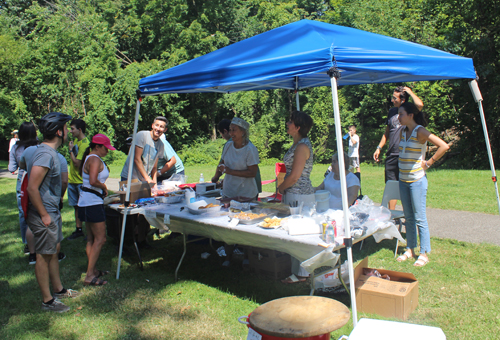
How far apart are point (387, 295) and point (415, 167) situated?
1586 mm

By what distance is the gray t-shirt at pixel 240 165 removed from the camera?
4.46 metres

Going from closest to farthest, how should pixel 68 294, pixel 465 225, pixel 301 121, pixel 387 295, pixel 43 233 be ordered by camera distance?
pixel 387 295, pixel 43 233, pixel 68 294, pixel 301 121, pixel 465 225

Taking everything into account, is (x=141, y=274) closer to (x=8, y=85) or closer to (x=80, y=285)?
(x=80, y=285)

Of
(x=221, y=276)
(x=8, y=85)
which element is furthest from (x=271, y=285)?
(x=8, y=85)

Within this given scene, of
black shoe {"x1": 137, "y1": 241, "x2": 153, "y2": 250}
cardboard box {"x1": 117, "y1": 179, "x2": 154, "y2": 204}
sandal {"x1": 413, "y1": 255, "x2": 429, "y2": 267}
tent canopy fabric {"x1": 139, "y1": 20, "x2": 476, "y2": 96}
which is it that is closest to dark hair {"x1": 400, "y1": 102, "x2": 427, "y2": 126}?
tent canopy fabric {"x1": 139, "y1": 20, "x2": 476, "y2": 96}

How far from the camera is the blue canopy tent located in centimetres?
302

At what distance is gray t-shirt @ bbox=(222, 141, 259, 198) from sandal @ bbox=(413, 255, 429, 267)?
78.0 inches

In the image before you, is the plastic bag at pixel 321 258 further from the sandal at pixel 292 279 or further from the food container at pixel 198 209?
the food container at pixel 198 209

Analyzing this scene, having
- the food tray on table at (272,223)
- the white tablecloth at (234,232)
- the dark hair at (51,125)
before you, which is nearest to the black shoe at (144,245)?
the white tablecloth at (234,232)

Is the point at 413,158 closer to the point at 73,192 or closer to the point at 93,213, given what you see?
the point at 93,213

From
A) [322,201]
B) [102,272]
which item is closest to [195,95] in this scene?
[102,272]

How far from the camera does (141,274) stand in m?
4.43

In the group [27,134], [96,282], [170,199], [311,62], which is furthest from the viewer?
[27,134]

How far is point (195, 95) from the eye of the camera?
24562mm
